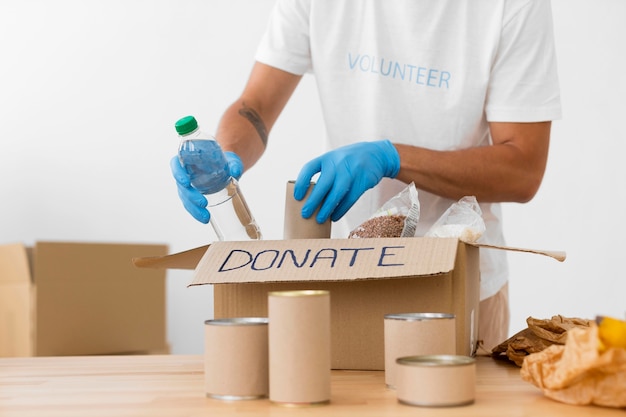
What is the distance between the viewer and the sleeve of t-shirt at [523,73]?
1654 mm

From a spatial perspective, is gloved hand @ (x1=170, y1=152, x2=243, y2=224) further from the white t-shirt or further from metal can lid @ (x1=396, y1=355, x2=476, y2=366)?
metal can lid @ (x1=396, y1=355, x2=476, y2=366)

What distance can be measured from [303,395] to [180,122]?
0.40 meters

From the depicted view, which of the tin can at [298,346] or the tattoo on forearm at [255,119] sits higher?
the tattoo on forearm at [255,119]

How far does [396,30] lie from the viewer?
171 centimetres

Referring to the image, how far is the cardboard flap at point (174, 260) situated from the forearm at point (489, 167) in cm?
48

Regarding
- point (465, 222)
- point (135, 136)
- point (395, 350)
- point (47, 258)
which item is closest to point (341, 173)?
point (465, 222)

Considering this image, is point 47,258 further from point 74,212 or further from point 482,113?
point 482,113

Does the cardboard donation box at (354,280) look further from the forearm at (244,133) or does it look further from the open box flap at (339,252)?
the forearm at (244,133)

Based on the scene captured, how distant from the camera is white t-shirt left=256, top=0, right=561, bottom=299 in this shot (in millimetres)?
1665

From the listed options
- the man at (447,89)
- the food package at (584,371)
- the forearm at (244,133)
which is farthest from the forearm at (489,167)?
the food package at (584,371)

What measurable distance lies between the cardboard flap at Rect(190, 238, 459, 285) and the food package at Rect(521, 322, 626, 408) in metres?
0.18

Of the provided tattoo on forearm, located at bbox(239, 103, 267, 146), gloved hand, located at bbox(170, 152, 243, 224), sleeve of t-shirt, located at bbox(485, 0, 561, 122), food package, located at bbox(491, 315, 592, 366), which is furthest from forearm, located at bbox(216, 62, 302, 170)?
food package, located at bbox(491, 315, 592, 366)

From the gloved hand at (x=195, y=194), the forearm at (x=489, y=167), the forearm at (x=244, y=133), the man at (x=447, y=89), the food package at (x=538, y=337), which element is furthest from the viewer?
the forearm at (x=244, y=133)

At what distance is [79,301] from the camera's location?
8.60ft
